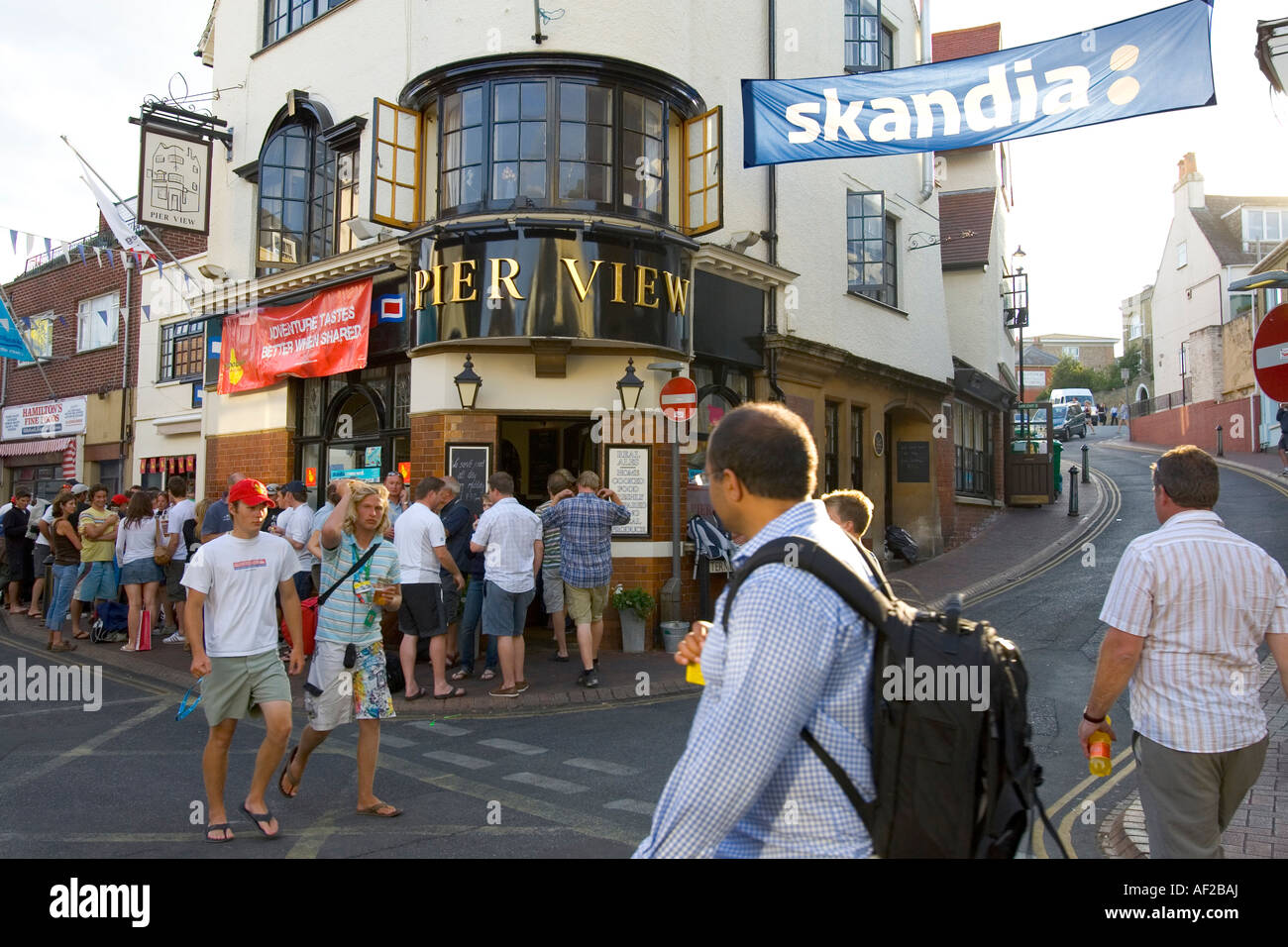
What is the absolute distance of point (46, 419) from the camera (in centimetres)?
2202

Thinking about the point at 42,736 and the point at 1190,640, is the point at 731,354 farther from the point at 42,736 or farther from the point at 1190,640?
the point at 1190,640

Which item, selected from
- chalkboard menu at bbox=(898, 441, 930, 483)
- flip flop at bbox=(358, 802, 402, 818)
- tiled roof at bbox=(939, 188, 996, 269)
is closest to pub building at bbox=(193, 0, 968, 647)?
chalkboard menu at bbox=(898, 441, 930, 483)

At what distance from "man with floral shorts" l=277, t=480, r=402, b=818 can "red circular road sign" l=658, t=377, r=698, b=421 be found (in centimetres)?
553

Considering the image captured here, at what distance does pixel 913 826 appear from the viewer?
1.77m

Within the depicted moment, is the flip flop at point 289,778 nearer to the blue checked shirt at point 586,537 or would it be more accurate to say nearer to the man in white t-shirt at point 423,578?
the man in white t-shirt at point 423,578

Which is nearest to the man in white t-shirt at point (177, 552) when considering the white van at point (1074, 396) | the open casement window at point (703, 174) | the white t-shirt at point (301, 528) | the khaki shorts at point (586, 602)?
the white t-shirt at point (301, 528)

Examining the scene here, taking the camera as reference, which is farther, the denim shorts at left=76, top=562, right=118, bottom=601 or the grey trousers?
the denim shorts at left=76, top=562, right=118, bottom=601

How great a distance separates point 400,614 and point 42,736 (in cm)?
285

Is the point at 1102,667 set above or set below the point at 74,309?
below

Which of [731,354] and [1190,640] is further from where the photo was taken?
[731,354]

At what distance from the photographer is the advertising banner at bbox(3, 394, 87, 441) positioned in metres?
20.8

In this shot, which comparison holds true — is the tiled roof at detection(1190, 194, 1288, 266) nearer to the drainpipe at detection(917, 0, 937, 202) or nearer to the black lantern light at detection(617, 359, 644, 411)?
the drainpipe at detection(917, 0, 937, 202)

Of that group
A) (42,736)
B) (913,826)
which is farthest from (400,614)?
(913,826)

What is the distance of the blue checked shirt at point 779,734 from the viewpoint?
5.83ft
